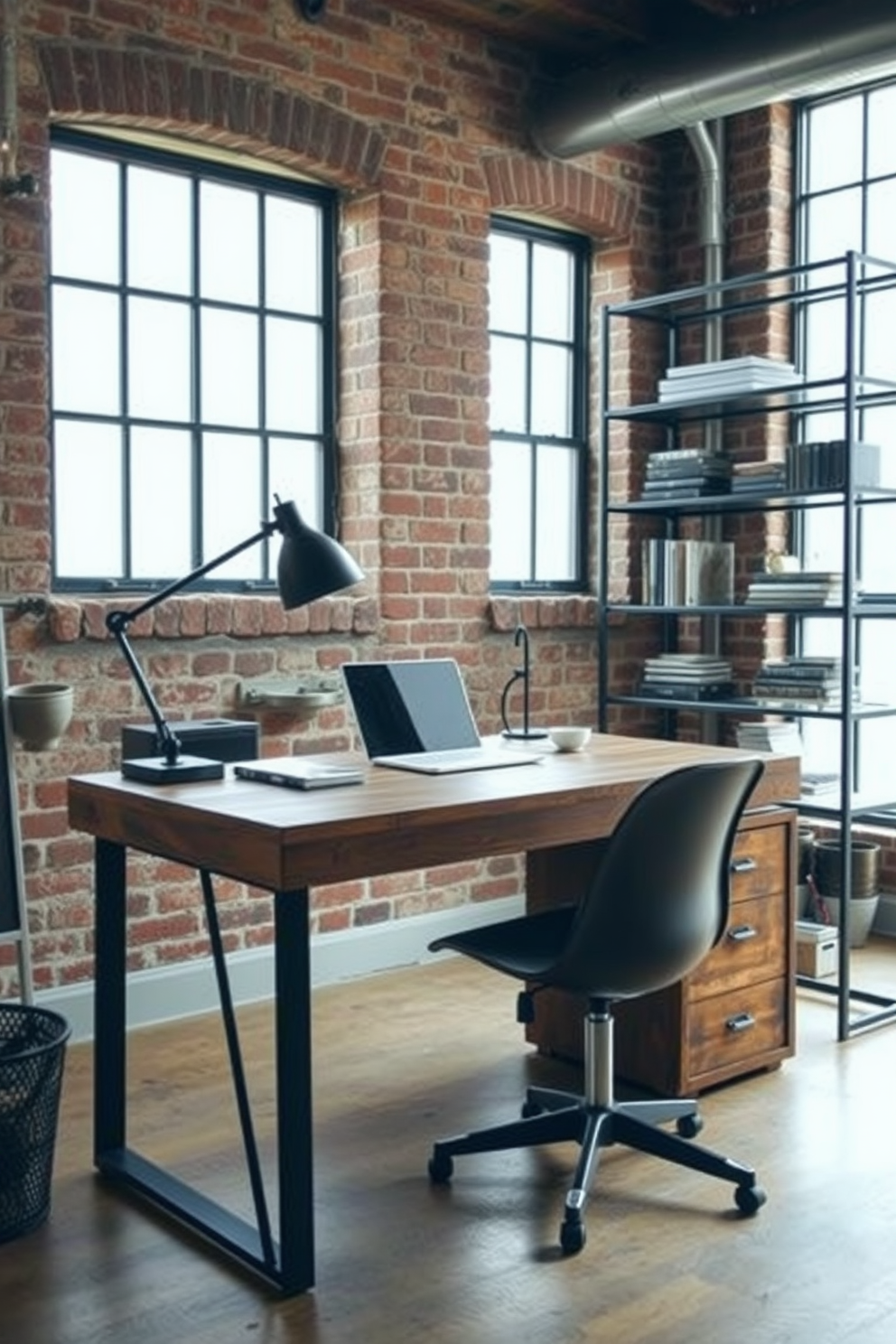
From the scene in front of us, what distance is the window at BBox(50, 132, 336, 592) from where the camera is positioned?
4141 millimetres

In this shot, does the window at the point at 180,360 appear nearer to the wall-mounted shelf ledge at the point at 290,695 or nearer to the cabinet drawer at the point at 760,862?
the wall-mounted shelf ledge at the point at 290,695

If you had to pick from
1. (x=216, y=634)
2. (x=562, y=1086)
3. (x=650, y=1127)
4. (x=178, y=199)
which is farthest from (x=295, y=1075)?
(x=178, y=199)

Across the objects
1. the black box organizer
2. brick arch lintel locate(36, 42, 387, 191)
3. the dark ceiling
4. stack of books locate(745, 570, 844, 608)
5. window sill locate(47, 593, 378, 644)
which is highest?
the dark ceiling

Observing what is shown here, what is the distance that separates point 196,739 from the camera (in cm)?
387

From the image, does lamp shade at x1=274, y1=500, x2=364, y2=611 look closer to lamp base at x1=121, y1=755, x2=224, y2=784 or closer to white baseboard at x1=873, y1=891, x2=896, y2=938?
lamp base at x1=121, y1=755, x2=224, y2=784

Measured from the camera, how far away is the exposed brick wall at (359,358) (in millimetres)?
3896

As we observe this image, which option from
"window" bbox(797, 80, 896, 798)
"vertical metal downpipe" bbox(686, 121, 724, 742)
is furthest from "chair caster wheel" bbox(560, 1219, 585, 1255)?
"vertical metal downpipe" bbox(686, 121, 724, 742)

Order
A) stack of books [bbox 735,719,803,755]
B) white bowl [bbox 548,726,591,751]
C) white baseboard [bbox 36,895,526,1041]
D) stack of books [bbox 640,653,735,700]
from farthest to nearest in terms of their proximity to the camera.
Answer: stack of books [bbox 640,653,735,700], stack of books [bbox 735,719,803,755], white baseboard [bbox 36,895,526,1041], white bowl [bbox 548,726,591,751]

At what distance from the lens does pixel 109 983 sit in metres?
3.16

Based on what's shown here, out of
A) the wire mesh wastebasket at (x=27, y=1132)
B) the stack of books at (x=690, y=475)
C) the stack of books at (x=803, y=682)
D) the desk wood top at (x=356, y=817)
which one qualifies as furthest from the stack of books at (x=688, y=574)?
the wire mesh wastebasket at (x=27, y=1132)

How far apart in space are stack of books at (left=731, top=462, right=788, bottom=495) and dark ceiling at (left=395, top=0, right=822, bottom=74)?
1.40 m

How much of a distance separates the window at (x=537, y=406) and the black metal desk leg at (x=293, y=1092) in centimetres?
281

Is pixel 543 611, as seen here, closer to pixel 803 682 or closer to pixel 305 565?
pixel 803 682

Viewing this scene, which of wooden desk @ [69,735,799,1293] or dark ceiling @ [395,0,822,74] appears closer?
wooden desk @ [69,735,799,1293]
